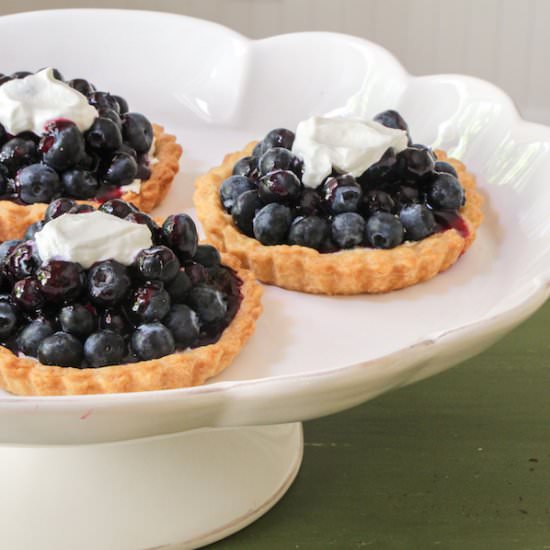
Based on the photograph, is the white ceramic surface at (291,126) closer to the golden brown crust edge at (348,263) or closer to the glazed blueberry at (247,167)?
the golden brown crust edge at (348,263)

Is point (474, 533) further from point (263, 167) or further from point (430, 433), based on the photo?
point (263, 167)

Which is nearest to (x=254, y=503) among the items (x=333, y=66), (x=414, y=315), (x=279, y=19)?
(x=414, y=315)

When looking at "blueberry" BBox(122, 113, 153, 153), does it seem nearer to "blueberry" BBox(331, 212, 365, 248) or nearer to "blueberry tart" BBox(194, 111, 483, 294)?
"blueberry tart" BBox(194, 111, 483, 294)

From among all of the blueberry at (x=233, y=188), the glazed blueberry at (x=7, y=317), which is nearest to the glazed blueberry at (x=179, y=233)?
the glazed blueberry at (x=7, y=317)

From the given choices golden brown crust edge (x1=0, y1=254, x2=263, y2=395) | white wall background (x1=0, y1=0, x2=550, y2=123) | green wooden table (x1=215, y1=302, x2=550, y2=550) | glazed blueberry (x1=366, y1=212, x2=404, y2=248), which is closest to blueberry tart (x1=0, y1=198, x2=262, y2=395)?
golden brown crust edge (x1=0, y1=254, x2=263, y2=395)

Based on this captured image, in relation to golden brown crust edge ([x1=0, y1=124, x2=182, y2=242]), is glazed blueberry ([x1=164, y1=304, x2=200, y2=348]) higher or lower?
higher

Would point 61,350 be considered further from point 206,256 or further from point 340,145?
point 340,145
